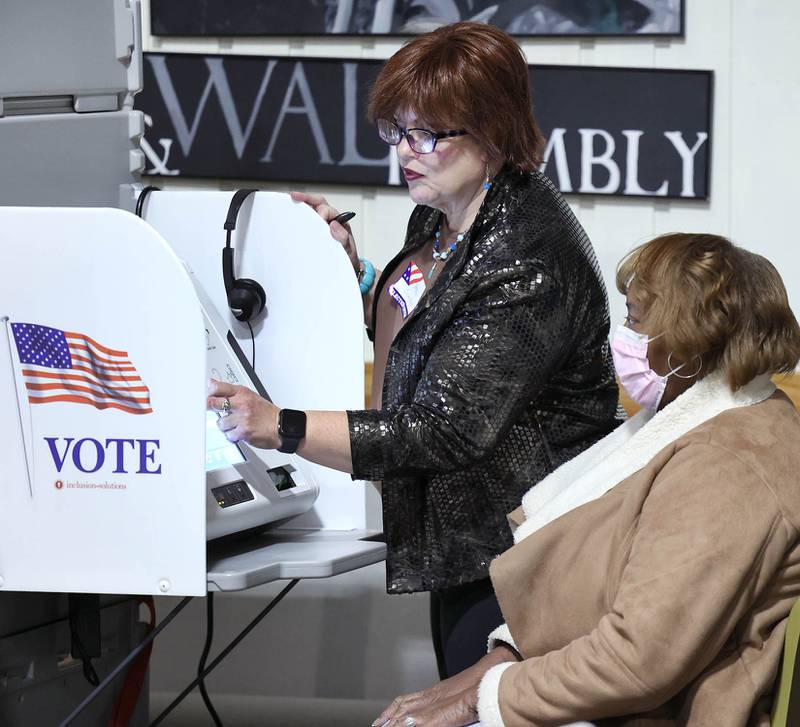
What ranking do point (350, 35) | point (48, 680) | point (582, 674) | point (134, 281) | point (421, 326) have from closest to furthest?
point (582, 674) → point (134, 281) → point (421, 326) → point (48, 680) → point (350, 35)

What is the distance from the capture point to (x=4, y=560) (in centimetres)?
143

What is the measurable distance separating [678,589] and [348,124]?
2.12 m

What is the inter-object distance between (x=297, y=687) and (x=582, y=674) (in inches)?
60.3

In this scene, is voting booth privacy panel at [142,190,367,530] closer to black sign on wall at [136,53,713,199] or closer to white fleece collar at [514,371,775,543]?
white fleece collar at [514,371,775,543]

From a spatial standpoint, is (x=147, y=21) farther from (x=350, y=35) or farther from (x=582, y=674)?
(x=582, y=674)

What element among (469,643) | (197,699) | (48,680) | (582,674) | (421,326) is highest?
(421,326)

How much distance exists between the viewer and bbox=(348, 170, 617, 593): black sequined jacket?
4.72ft

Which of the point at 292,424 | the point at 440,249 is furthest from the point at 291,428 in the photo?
the point at 440,249

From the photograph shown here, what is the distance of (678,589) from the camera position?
3.59 feet

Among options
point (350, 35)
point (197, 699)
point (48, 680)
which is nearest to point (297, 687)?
point (197, 699)

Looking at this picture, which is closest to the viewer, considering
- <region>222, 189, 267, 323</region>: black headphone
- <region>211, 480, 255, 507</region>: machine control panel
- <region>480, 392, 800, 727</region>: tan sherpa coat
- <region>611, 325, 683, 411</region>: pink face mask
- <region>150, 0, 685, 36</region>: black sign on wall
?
<region>480, 392, 800, 727</region>: tan sherpa coat

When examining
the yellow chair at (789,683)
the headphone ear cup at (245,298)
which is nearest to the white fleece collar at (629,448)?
the yellow chair at (789,683)

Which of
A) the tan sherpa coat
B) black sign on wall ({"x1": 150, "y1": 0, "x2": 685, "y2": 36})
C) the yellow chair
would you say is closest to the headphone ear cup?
the tan sherpa coat

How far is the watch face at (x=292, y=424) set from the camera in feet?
4.72
